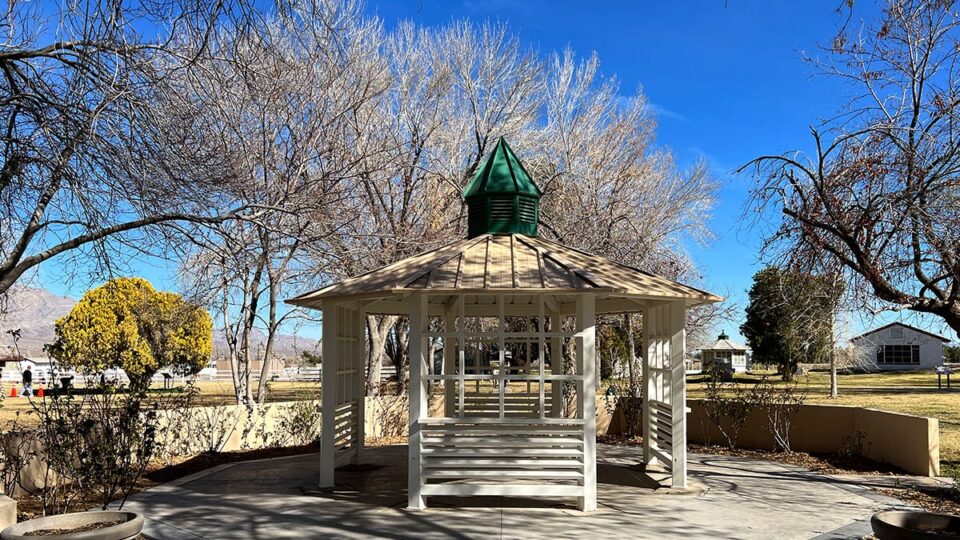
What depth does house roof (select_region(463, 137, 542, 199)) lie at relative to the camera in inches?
411

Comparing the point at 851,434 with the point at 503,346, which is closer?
the point at 503,346

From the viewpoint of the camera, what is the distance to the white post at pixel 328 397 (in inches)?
372

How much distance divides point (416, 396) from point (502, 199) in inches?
124

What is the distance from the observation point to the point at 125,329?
110 feet

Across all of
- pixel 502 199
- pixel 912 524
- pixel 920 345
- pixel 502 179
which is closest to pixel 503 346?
pixel 502 199

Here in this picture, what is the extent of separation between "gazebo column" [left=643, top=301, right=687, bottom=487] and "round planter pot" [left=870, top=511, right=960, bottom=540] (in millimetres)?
3706

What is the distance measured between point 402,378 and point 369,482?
463 inches

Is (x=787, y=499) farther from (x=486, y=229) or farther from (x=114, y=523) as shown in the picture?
(x=114, y=523)

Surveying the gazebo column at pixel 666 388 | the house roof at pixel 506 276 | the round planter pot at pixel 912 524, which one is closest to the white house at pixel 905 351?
the gazebo column at pixel 666 388

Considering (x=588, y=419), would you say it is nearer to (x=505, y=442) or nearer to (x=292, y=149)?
(x=505, y=442)

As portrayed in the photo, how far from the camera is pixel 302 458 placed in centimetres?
1191

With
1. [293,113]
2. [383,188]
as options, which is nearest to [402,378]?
[383,188]

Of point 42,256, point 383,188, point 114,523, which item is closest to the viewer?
point 114,523

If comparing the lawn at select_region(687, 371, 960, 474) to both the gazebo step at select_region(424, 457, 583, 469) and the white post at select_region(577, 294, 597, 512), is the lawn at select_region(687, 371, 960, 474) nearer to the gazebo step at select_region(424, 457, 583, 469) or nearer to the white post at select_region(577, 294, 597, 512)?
the white post at select_region(577, 294, 597, 512)
